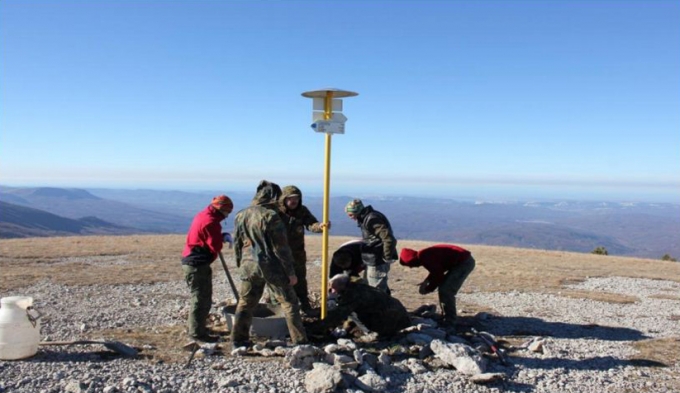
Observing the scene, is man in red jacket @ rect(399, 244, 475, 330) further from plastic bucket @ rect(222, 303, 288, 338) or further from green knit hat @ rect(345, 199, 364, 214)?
plastic bucket @ rect(222, 303, 288, 338)

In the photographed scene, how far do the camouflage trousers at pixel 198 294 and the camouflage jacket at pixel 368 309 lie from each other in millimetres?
1960

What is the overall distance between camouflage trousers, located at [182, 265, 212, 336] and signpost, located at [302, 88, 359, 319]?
1.84 meters

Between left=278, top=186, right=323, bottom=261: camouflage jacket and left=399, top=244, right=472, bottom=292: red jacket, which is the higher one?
left=278, top=186, right=323, bottom=261: camouflage jacket

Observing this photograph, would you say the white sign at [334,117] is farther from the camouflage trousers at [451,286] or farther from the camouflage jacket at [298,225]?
the camouflage trousers at [451,286]

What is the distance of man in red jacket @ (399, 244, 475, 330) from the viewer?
9562 millimetres

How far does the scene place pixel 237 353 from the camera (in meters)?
7.47

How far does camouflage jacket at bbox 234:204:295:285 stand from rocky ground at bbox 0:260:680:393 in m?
1.13

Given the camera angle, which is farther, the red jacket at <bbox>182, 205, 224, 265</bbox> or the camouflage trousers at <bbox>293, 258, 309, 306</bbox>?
the camouflage trousers at <bbox>293, 258, 309, 306</bbox>

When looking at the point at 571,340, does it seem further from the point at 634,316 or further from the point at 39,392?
the point at 39,392

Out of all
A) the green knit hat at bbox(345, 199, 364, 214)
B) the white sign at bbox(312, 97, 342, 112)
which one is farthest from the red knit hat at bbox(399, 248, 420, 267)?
the white sign at bbox(312, 97, 342, 112)

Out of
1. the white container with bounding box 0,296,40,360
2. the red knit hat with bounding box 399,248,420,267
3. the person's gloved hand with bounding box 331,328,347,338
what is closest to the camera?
the white container with bounding box 0,296,40,360

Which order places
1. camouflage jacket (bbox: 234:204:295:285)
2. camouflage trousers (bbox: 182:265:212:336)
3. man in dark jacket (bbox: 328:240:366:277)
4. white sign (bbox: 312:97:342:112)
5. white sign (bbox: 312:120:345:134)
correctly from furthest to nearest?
man in dark jacket (bbox: 328:240:366:277), white sign (bbox: 312:97:342:112), white sign (bbox: 312:120:345:134), camouflage trousers (bbox: 182:265:212:336), camouflage jacket (bbox: 234:204:295:285)

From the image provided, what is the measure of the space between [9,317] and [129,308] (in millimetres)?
4151

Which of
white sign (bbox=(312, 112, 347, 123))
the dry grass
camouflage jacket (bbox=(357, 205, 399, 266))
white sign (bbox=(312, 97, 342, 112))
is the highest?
white sign (bbox=(312, 97, 342, 112))
